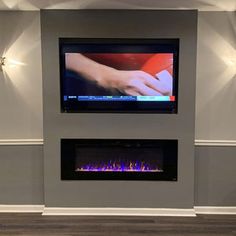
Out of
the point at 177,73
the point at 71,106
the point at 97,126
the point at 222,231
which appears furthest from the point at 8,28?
the point at 222,231

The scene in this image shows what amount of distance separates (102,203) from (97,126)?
913 millimetres

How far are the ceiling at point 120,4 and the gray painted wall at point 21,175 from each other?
63.7 inches

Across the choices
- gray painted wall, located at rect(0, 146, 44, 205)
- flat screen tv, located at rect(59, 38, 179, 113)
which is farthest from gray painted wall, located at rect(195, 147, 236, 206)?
gray painted wall, located at rect(0, 146, 44, 205)

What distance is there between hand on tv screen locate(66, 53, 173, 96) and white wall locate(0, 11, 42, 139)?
48 cm

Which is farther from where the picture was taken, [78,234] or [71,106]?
[71,106]

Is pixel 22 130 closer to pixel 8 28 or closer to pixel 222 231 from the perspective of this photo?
pixel 8 28

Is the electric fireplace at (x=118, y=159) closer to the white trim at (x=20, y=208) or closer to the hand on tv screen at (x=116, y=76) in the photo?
the white trim at (x=20, y=208)

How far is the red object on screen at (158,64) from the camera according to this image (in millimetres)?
3932

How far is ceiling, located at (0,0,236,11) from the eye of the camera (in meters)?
3.55

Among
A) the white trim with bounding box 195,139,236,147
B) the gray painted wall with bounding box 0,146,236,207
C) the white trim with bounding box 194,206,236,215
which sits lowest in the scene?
the white trim with bounding box 194,206,236,215

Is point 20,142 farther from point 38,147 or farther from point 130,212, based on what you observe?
point 130,212

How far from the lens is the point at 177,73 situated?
394 centimetres

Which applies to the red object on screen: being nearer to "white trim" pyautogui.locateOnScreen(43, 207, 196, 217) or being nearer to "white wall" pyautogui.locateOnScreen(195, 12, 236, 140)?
"white wall" pyautogui.locateOnScreen(195, 12, 236, 140)

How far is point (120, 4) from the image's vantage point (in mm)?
3660
